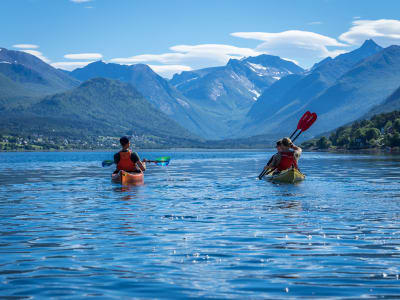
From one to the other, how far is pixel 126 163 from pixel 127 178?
117 cm

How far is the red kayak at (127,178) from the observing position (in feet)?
125

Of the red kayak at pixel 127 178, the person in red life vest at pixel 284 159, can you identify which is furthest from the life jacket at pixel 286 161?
the red kayak at pixel 127 178

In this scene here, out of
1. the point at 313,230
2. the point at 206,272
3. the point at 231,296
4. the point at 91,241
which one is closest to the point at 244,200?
the point at 313,230

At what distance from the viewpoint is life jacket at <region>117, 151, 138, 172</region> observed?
37469mm

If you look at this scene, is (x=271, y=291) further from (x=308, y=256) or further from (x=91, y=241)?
(x=91, y=241)

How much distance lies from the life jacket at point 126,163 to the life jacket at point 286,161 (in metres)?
11.3

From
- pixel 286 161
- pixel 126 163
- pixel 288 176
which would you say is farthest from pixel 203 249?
pixel 286 161

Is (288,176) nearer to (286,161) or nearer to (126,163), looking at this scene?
(286,161)

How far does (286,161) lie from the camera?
133 ft

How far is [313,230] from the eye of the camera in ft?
61.5

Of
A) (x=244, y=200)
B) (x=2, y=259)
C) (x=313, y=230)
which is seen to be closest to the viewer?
(x=2, y=259)

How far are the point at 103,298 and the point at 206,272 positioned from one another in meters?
2.93

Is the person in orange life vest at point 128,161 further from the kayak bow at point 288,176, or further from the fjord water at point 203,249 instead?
the kayak bow at point 288,176

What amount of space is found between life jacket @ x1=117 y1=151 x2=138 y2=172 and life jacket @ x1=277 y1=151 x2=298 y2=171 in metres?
11.3
